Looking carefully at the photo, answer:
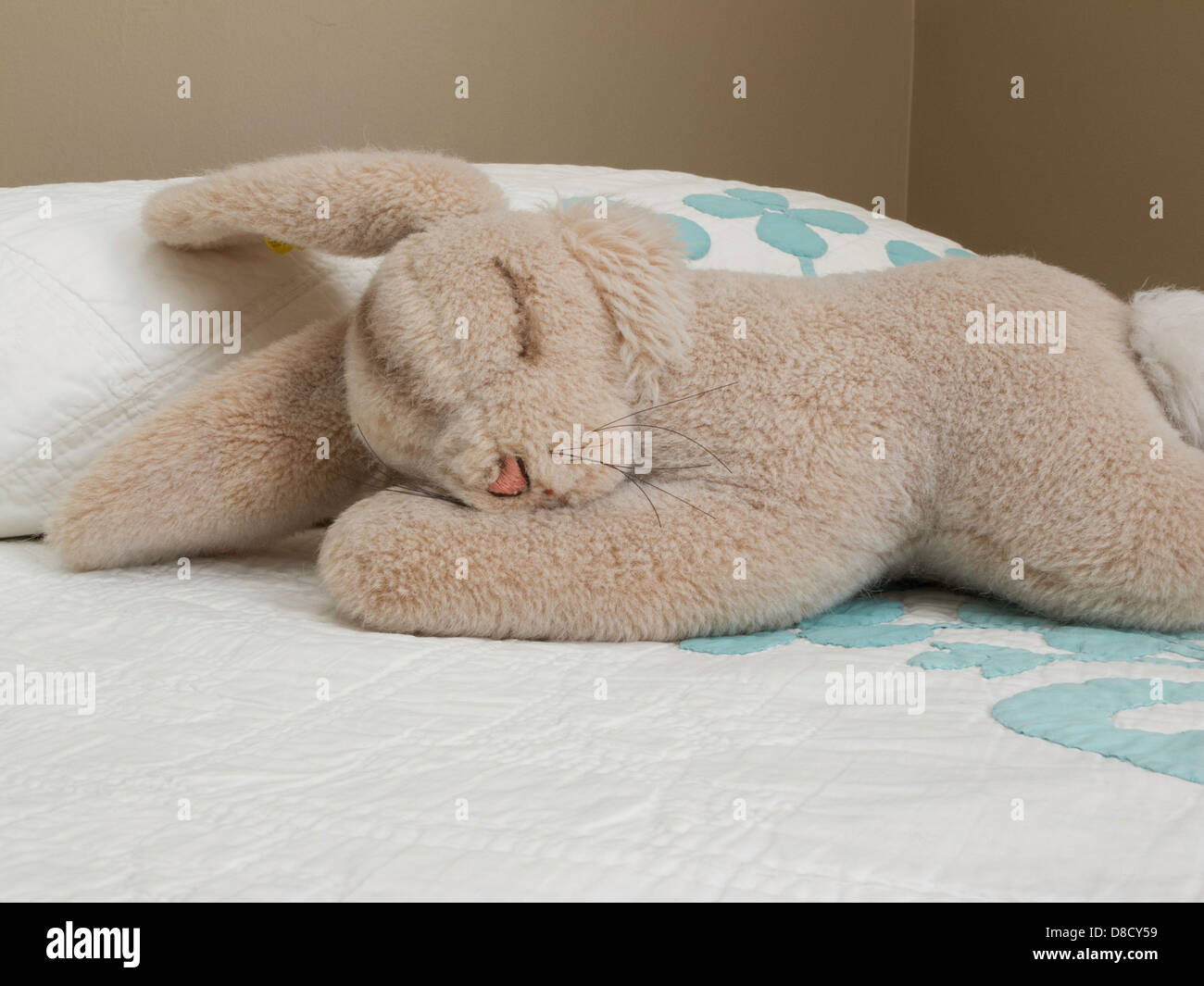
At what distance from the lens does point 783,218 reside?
1.28 metres

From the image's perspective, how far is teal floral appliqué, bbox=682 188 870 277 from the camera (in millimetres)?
1232

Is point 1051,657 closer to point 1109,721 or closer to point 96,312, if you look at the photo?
point 1109,721

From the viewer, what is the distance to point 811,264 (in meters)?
1.22

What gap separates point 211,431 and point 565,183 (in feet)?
1.86

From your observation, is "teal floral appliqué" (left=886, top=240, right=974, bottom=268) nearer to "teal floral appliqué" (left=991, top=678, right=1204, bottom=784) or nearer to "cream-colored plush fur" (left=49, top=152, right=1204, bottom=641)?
"cream-colored plush fur" (left=49, top=152, right=1204, bottom=641)

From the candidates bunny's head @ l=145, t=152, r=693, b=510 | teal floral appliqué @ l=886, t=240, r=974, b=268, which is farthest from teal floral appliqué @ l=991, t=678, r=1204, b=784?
teal floral appliqué @ l=886, t=240, r=974, b=268

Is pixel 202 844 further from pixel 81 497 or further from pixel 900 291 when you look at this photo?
pixel 900 291

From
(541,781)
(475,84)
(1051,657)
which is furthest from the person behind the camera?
(475,84)

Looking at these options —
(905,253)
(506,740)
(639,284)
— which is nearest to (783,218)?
(905,253)

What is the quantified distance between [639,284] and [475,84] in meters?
1.10

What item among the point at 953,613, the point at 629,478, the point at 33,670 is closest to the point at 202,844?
the point at 33,670

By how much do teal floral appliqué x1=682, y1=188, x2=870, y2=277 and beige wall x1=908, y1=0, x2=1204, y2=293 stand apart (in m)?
0.82

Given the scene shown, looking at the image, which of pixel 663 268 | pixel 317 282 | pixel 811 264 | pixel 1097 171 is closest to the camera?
pixel 663 268

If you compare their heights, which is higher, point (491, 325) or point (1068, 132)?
point (1068, 132)
